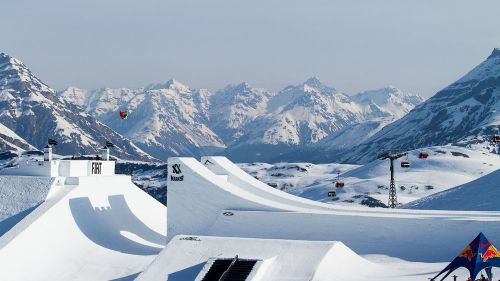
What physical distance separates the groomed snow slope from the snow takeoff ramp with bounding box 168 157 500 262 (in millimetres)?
33822

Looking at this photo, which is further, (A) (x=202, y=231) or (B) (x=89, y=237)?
(A) (x=202, y=231)

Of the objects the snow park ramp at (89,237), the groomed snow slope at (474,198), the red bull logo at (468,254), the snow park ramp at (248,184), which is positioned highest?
the red bull logo at (468,254)

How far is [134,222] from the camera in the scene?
63.2 m

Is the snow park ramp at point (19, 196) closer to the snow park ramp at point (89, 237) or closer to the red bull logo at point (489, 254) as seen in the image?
the snow park ramp at point (89, 237)

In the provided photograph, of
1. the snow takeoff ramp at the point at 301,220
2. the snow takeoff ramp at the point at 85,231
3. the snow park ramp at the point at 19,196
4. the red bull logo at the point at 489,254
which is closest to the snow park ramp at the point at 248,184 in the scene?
the snow takeoff ramp at the point at 301,220

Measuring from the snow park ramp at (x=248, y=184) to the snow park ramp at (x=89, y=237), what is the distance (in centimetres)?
722

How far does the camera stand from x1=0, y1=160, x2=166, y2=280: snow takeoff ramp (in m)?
50.9

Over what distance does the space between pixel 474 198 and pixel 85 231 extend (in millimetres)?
58142

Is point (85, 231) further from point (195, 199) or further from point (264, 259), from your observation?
point (264, 259)

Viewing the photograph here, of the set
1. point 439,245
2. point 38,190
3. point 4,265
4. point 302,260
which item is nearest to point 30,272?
point 4,265

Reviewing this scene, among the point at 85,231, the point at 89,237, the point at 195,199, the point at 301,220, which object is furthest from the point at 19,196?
the point at 301,220

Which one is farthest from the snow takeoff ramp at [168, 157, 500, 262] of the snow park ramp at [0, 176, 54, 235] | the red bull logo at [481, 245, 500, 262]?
the snow park ramp at [0, 176, 54, 235]

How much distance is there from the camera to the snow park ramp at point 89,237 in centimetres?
5078

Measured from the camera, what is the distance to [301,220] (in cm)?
5541
